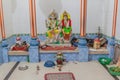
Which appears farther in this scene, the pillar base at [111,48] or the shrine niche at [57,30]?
the shrine niche at [57,30]

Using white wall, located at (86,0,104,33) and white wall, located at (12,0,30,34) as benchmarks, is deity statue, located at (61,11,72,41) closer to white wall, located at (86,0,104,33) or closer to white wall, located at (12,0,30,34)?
white wall, located at (86,0,104,33)

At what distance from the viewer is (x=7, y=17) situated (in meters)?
2.49

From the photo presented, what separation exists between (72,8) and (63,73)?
1544mm

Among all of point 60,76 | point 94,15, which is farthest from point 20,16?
point 60,76

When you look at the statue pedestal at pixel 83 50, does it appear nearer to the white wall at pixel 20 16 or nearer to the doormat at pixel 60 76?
the doormat at pixel 60 76

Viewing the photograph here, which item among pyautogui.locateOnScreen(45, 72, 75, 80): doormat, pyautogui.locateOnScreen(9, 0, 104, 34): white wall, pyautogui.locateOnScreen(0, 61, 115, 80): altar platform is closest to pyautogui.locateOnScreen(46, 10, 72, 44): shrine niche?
pyautogui.locateOnScreen(9, 0, 104, 34): white wall

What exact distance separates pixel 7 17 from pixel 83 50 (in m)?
1.34

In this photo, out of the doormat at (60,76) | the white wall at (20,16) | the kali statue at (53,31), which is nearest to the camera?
the doormat at (60,76)

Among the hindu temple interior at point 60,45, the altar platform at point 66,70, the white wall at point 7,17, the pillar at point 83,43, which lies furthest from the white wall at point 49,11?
the altar platform at point 66,70

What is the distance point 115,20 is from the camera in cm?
191

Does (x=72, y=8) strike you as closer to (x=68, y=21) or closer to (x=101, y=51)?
(x=68, y=21)

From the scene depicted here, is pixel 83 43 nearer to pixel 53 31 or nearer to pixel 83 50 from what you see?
pixel 83 50

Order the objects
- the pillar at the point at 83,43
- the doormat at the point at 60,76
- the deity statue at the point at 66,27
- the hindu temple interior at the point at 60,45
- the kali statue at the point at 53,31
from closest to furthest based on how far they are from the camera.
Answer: the doormat at the point at 60,76, the hindu temple interior at the point at 60,45, the pillar at the point at 83,43, the kali statue at the point at 53,31, the deity statue at the point at 66,27

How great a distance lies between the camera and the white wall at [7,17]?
2.40 meters
